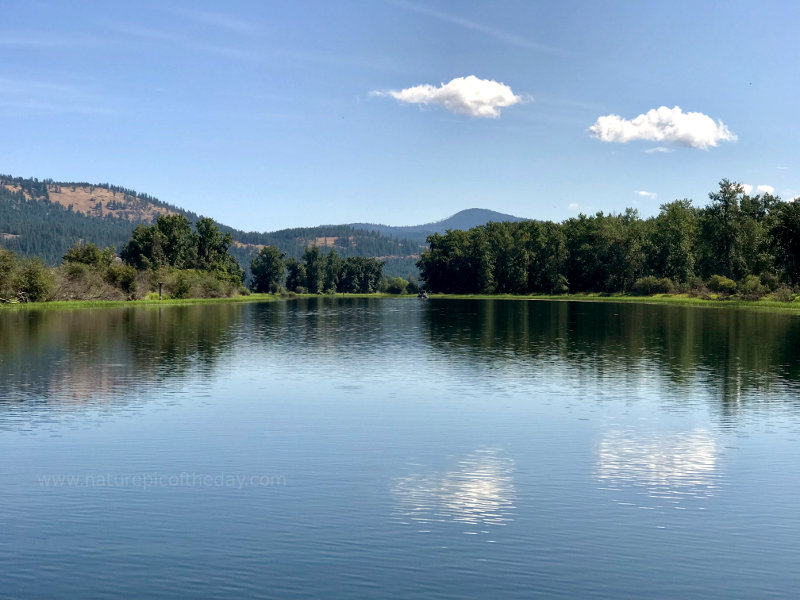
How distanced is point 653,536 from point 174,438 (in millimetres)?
16803

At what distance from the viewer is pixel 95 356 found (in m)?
52.7

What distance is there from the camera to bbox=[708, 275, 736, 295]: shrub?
534 feet

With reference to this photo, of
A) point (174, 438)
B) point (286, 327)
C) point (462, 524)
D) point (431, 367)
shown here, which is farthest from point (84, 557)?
point (286, 327)

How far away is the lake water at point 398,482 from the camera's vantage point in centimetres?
1491

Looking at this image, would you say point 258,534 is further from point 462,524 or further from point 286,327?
point 286,327

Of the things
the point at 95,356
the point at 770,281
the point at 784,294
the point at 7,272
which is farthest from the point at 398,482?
the point at 770,281

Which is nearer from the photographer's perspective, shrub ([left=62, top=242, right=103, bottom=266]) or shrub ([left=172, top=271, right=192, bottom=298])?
shrub ([left=62, top=242, right=103, bottom=266])

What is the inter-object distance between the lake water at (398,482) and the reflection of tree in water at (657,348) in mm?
716

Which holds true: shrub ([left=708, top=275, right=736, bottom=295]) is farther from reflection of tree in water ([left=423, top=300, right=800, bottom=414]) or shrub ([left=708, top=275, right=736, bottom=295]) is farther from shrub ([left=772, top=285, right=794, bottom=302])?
reflection of tree in water ([left=423, top=300, right=800, bottom=414])

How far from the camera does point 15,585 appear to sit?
47.0 ft

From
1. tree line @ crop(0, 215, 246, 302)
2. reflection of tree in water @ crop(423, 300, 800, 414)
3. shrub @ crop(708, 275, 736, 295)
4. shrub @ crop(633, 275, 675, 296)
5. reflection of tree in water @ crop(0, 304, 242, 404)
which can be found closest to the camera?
reflection of tree in water @ crop(0, 304, 242, 404)

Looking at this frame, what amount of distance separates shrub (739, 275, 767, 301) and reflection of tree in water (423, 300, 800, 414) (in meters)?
51.1

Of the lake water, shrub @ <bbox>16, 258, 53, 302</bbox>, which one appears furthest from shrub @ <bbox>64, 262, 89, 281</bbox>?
the lake water

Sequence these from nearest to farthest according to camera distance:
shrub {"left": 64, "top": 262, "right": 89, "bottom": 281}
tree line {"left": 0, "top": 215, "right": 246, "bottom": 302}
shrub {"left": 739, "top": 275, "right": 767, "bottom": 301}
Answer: tree line {"left": 0, "top": 215, "right": 246, "bottom": 302} → shrub {"left": 64, "top": 262, "right": 89, "bottom": 281} → shrub {"left": 739, "top": 275, "right": 767, "bottom": 301}
